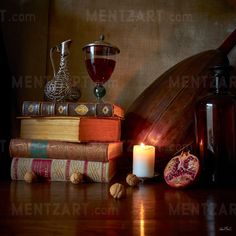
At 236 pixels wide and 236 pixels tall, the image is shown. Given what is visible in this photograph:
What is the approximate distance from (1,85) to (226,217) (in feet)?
2.52

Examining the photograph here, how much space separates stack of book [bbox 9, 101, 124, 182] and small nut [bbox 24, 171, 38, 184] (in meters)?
0.02

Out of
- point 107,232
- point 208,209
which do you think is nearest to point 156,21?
point 208,209

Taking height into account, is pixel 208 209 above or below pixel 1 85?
below

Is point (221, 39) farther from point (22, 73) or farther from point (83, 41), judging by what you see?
point (22, 73)

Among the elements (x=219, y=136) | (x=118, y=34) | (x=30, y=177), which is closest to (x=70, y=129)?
(x=30, y=177)

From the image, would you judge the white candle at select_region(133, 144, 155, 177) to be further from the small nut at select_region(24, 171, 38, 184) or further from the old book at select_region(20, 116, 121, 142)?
the small nut at select_region(24, 171, 38, 184)

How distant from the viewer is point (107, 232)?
392mm

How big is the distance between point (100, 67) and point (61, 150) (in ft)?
0.94

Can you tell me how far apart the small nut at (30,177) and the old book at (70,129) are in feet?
0.30

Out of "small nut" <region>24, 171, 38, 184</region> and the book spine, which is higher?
the book spine

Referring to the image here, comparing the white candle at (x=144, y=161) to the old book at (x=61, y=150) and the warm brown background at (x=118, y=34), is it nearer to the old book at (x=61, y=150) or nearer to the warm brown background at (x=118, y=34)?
the old book at (x=61, y=150)

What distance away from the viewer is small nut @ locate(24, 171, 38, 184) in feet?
2.31

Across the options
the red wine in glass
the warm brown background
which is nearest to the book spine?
the red wine in glass

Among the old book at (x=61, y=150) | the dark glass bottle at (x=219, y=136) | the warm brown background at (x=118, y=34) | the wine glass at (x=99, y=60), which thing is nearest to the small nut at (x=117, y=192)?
the old book at (x=61, y=150)
